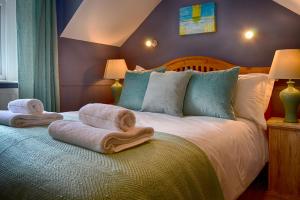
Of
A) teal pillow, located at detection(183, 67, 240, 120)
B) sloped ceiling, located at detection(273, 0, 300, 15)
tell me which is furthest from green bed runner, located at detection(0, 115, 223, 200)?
sloped ceiling, located at detection(273, 0, 300, 15)

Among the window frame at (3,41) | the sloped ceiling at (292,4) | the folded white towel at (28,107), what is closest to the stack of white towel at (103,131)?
the folded white towel at (28,107)

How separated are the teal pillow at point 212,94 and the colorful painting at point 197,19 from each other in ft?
2.87

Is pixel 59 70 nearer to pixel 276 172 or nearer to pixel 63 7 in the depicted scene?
pixel 63 7

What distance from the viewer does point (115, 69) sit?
3.20m

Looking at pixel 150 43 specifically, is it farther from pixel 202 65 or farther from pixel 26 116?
pixel 26 116

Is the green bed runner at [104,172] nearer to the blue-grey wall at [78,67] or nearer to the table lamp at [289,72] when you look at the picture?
the table lamp at [289,72]

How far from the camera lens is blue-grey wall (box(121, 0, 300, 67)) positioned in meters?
2.42

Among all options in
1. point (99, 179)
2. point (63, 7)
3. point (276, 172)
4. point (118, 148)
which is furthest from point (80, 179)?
point (63, 7)

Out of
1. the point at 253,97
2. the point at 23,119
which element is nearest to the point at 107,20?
the point at 23,119

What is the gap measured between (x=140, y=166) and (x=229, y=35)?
2181mm

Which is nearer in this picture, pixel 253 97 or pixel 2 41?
pixel 253 97

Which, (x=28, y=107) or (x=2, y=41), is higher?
(x=2, y=41)

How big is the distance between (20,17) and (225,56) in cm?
218

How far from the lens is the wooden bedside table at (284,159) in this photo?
188cm
